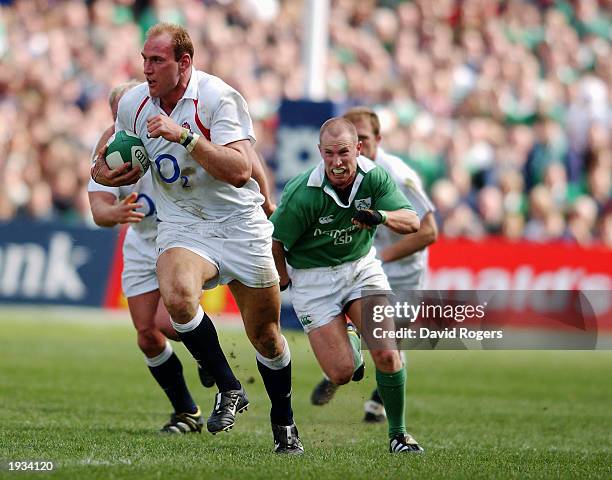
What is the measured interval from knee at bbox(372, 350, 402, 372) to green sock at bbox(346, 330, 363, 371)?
0.26 metres

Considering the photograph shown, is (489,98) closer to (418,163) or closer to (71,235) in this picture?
(418,163)

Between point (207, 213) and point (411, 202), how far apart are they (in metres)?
2.56

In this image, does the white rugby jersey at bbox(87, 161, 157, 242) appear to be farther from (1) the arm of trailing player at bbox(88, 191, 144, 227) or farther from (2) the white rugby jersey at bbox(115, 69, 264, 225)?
(2) the white rugby jersey at bbox(115, 69, 264, 225)

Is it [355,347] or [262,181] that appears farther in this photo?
[355,347]

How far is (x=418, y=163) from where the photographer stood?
779 inches

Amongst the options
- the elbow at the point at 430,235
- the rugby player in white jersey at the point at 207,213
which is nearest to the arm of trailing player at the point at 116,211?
the rugby player in white jersey at the point at 207,213

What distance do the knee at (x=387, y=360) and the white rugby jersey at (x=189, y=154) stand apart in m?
1.24

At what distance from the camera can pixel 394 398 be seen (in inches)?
317

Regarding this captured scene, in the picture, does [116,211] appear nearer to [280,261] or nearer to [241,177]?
[241,177]

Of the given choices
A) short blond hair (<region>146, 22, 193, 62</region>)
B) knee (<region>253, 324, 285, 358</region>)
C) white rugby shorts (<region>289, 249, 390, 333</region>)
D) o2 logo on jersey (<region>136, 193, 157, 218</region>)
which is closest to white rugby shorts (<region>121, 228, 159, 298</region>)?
o2 logo on jersey (<region>136, 193, 157, 218</region>)

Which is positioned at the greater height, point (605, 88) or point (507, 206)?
point (605, 88)

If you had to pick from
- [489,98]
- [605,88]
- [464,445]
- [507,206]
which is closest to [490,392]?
[464,445]

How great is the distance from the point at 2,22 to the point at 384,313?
13.2 metres

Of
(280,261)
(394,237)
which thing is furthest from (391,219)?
Answer: (394,237)
